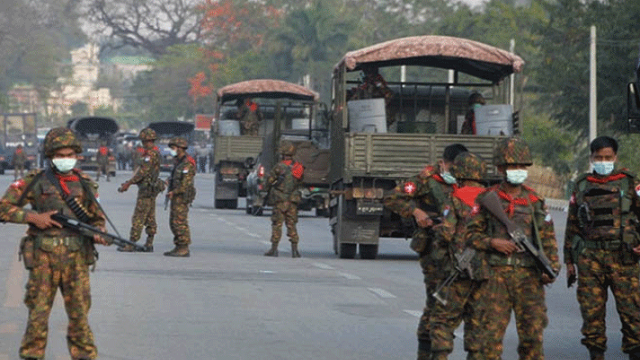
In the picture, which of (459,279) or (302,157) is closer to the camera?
(459,279)

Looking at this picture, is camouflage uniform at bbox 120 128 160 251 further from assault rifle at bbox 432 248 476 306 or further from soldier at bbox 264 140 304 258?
assault rifle at bbox 432 248 476 306

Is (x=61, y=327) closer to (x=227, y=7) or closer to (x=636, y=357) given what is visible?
(x=636, y=357)

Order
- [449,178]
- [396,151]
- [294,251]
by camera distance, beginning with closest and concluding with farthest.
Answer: [449,178], [396,151], [294,251]

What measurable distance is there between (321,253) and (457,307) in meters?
15.0

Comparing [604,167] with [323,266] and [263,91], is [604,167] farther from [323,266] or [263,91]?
[263,91]

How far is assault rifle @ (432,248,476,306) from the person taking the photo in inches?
422

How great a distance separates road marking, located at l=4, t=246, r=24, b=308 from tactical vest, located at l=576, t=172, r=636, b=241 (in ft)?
19.5

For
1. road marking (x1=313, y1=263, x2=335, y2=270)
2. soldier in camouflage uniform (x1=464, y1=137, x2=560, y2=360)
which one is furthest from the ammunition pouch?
road marking (x1=313, y1=263, x2=335, y2=270)

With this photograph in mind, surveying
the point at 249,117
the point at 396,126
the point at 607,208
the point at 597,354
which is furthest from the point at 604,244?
the point at 249,117

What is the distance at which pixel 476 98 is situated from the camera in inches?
977

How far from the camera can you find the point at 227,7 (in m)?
119

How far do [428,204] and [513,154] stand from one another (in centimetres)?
186

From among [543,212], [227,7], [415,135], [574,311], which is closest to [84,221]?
[543,212]

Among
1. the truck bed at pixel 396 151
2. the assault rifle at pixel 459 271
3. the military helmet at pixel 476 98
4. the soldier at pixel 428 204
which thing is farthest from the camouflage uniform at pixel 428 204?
the military helmet at pixel 476 98
